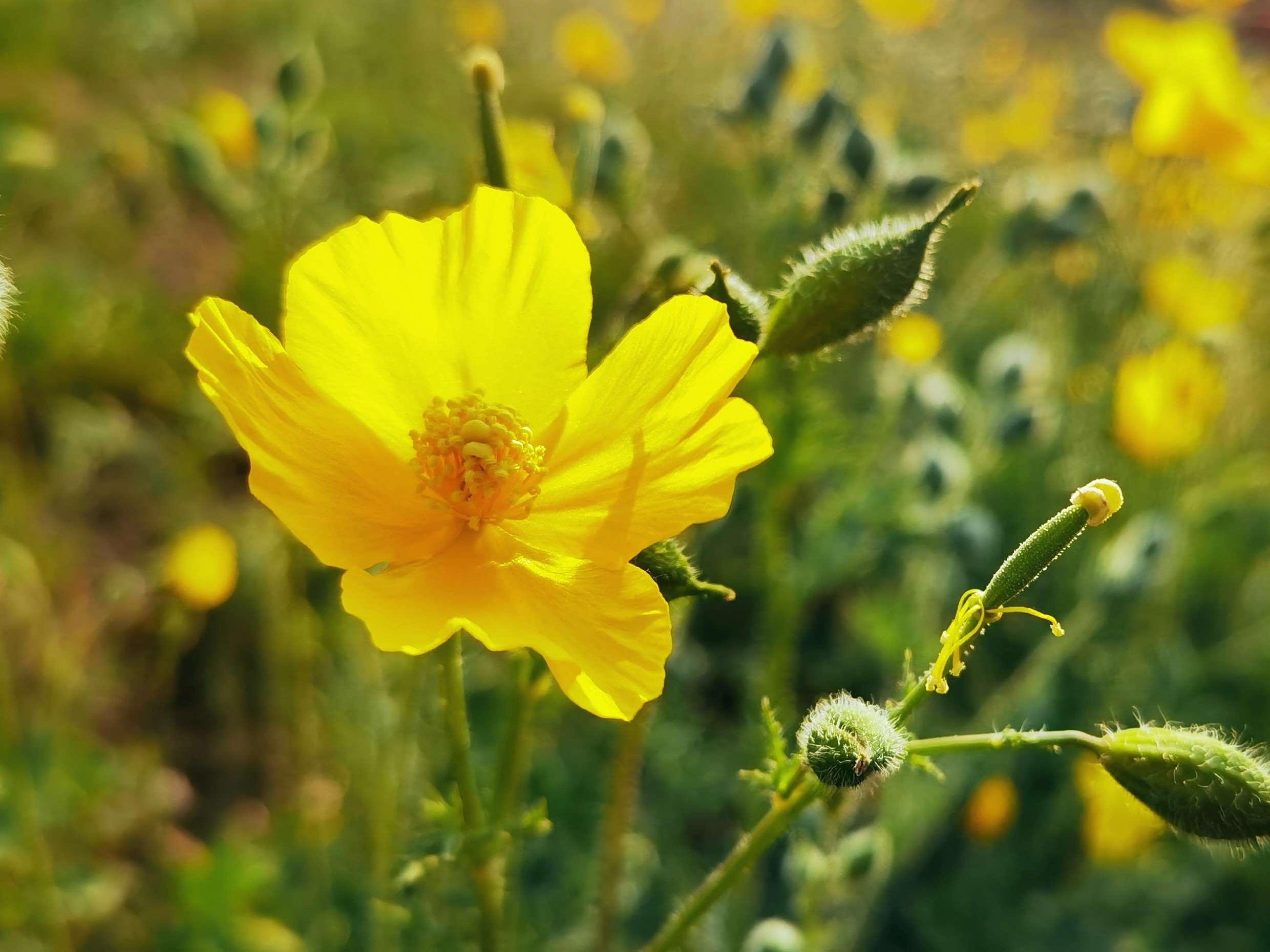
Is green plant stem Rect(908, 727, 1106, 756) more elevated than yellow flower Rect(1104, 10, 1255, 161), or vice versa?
green plant stem Rect(908, 727, 1106, 756)

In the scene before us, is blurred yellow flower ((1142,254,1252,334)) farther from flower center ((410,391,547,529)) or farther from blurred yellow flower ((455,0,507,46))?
blurred yellow flower ((455,0,507,46))

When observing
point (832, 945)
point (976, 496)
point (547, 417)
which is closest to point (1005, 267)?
point (976, 496)

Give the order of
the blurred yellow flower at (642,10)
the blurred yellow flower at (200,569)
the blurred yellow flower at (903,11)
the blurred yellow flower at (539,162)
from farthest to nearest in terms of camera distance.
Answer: the blurred yellow flower at (642,10), the blurred yellow flower at (903,11), the blurred yellow flower at (200,569), the blurred yellow flower at (539,162)

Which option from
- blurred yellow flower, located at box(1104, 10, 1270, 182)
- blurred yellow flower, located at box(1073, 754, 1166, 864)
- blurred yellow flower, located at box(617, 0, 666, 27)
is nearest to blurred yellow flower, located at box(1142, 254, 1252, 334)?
blurred yellow flower, located at box(1104, 10, 1270, 182)

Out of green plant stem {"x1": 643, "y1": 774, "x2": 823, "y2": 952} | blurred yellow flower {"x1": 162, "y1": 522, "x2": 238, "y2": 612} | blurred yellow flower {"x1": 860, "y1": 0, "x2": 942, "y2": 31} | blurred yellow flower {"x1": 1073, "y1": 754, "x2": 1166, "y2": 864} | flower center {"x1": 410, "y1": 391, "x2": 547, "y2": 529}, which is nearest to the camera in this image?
green plant stem {"x1": 643, "y1": 774, "x2": 823, "y2": 952}

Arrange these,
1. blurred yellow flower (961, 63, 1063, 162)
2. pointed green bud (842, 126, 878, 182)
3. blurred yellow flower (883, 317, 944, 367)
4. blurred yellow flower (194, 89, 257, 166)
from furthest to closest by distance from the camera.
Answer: blurred yellow flower (961, 63, 1063, 162) → blurred yellow flower (194, 89, 257, 166) → blurred yellow flower (883, 317, 944, 367) → pointed green bud (842, 126, 878, 182)

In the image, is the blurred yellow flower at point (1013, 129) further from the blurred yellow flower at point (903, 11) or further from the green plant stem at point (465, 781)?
the green plant stem at point (465, 781)

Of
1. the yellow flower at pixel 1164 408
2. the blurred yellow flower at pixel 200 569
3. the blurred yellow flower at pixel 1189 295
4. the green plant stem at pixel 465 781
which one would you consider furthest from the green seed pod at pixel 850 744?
the blurred yellow flower at pixel 1189 295

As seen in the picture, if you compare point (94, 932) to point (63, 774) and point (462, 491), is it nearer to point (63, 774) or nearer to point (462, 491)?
point (63, 774)
